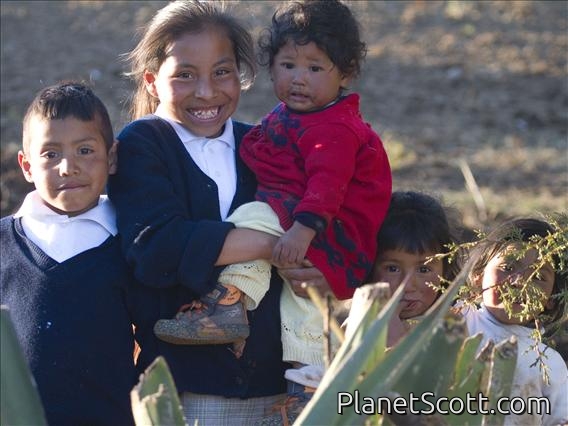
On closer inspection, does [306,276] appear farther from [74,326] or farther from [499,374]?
[499,374]

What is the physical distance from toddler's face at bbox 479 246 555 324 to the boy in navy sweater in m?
1.28

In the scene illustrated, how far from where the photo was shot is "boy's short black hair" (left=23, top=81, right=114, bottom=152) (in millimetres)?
3617

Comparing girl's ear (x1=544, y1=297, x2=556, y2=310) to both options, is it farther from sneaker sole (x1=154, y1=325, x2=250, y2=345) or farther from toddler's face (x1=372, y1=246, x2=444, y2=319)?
sneaker sole (x1=154, y1=325, x2=250, y2=345)

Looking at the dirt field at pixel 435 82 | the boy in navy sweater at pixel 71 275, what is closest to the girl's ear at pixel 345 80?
the boy in navy sweater at pixel 71 275

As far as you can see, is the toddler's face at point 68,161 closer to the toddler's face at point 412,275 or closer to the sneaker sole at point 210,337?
the sneaker sole at point 210,337

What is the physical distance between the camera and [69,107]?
11.9ft

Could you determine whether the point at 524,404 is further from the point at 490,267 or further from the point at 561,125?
the point at 561,125

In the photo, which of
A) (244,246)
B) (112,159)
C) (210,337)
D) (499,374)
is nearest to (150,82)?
(112,159)

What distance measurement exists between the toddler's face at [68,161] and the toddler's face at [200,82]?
1.04 feet

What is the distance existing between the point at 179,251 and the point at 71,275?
37 cm

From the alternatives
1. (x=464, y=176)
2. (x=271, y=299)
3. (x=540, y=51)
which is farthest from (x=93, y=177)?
(x=540, y=51)

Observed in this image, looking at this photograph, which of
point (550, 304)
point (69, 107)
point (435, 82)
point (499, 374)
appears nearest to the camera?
point (499, 374)

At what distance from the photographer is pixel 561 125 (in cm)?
1193

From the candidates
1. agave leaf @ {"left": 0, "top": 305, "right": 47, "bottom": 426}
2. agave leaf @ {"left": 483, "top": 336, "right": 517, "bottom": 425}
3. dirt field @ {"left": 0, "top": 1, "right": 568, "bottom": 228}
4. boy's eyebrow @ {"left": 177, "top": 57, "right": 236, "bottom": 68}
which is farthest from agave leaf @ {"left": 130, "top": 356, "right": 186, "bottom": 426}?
dirt field @ {"left": 0, "top": 1, "right": 568, "bottom": 228}
